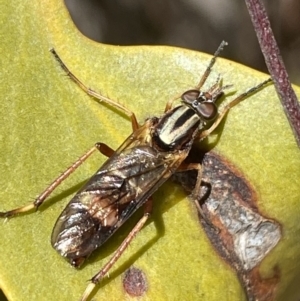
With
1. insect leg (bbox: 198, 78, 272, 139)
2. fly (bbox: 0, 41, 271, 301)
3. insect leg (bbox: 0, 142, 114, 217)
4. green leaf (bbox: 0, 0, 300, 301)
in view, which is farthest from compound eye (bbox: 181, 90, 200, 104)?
insect leg (bbox: 0, 142, 114, 217)

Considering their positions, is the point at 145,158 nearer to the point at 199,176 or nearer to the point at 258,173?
the point at 199,176

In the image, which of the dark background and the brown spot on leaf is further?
the dark background

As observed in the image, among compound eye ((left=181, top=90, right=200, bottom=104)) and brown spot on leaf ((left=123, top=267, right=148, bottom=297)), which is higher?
compound eye ((left=181, top=90, right=200, bottom=104))

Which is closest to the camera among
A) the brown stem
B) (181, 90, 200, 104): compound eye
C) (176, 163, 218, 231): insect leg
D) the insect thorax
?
the brown stem

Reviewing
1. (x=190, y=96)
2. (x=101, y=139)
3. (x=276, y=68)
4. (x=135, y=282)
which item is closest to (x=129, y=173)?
(x=101, y=139)

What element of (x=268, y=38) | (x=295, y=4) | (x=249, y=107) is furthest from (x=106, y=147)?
(x=295, y=4)

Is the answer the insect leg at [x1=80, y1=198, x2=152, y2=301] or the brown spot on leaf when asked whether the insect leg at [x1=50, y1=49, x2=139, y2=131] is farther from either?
the brown spot on leaf

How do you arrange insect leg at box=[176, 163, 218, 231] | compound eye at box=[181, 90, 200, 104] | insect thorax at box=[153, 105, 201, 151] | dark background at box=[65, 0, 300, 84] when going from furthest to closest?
dark background at box=[65, 0, 300, 84] → insect thorax at box=[153, 105, 201, 151] → compound eye at box=[181, 90, 200, 104] → insect leg at box=[176, 163, 218, 231]
